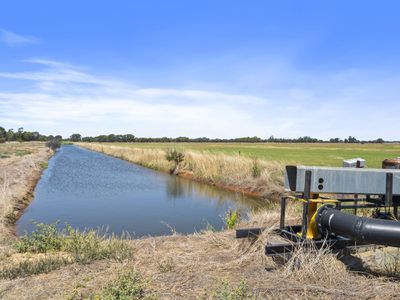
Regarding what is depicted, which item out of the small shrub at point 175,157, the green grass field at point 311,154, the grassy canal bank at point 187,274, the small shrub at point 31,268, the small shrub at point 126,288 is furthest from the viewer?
the green grass field at point 311,154

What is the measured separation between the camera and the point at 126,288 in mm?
3545

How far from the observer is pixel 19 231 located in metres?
10.2

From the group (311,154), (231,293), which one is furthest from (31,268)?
(311,154)

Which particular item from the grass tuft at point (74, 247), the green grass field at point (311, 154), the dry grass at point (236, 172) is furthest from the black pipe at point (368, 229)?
the green grass field at point (311, 154)

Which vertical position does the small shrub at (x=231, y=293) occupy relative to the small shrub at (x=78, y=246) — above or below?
above

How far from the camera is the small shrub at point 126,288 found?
3.44 meters

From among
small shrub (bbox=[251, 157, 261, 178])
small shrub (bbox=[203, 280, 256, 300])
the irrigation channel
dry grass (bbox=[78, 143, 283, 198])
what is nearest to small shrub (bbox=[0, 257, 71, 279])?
small shrub (bbox=[203, 280, 256, 300])

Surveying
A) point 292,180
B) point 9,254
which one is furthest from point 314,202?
point 9,254

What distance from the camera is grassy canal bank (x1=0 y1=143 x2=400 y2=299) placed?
3625mm

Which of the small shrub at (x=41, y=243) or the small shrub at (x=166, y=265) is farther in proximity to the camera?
the small shrub at (x=41, y=243)

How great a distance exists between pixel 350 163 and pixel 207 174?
16.9m

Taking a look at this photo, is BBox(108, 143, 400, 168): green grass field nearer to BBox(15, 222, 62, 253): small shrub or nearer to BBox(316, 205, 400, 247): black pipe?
BBox(15, 222, 62, 253): small shrub

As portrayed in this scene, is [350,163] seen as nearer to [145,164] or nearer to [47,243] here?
[47,243]

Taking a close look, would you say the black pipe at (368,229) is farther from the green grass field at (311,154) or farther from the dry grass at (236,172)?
the green grass field at (311,154)
